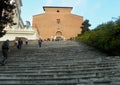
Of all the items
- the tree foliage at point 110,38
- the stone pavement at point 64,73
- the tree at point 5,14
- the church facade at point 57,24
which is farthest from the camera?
the church facade at point 57,24

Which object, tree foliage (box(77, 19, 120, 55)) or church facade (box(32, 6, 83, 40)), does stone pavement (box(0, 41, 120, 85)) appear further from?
church facade (box(32, 6, 83, 40))

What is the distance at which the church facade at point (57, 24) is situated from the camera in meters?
84.9

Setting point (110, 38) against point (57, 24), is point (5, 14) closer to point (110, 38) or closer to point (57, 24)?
point (110, 38)

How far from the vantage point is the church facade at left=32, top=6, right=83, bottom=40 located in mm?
84938

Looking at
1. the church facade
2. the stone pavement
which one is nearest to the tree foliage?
Answer: the stone pavement

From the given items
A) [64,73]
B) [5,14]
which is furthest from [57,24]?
[64,73]

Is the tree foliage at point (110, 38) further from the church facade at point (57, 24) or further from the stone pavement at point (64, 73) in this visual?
the church facade at point (57, 24)

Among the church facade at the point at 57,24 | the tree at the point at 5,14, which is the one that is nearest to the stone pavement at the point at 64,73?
the tree at the point at 5,14

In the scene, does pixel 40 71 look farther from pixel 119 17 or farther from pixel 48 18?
pixel 48 18

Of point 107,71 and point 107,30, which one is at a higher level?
point 107,30

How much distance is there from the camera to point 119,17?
29.2 meters

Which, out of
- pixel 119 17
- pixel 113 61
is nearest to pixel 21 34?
pixel 119 17

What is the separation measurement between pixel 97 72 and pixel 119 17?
1131cm

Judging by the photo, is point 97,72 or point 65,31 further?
point 65,31
